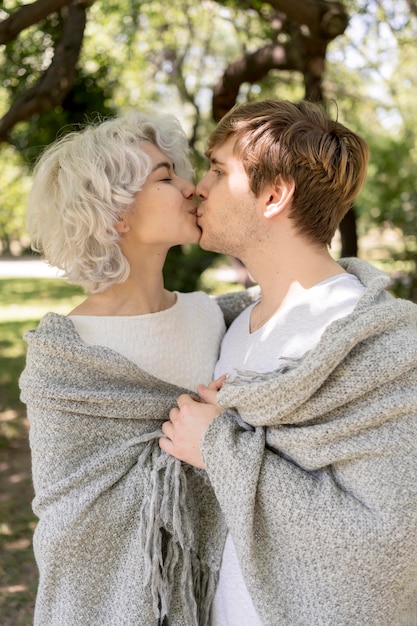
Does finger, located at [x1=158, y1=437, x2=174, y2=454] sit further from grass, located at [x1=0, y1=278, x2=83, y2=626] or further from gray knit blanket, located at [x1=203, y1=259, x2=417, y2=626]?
grass, located at [x1=0, y1=278, x2=83, y2=626]

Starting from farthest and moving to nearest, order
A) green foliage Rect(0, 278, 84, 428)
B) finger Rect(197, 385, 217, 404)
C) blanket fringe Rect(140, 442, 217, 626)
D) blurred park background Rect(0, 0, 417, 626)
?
green foliage Rect(0, 278, 84, 428), blurred park background Rect(0, 0, 417, 626), finger Rect(197, 385, 217, 404), blanket fringe Rect(140, 442, 217, 626)

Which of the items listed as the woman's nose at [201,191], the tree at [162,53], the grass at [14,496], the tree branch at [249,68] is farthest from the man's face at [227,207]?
the tree branch at [249,68]

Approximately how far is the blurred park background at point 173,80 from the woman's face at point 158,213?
401mm

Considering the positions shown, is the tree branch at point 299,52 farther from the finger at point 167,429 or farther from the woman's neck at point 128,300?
the finger at point 167,429

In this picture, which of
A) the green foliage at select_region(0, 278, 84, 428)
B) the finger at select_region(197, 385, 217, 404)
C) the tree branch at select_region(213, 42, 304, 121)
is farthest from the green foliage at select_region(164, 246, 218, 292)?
the finger at select_region(197, 385, 217, 404)

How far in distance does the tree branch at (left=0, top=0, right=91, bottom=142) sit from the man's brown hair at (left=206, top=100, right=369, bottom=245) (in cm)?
333

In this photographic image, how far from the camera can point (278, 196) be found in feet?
6.83

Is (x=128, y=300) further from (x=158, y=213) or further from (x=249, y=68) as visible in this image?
(x=249, y=68)

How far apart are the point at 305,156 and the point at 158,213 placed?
1.78 ft

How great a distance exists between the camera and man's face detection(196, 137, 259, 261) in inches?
84.5

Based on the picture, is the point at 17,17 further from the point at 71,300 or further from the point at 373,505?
the point at 71,300

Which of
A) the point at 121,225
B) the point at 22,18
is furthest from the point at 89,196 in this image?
the point at 22,18

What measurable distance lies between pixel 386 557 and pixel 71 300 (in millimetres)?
13313

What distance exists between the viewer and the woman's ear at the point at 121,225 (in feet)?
7.24
